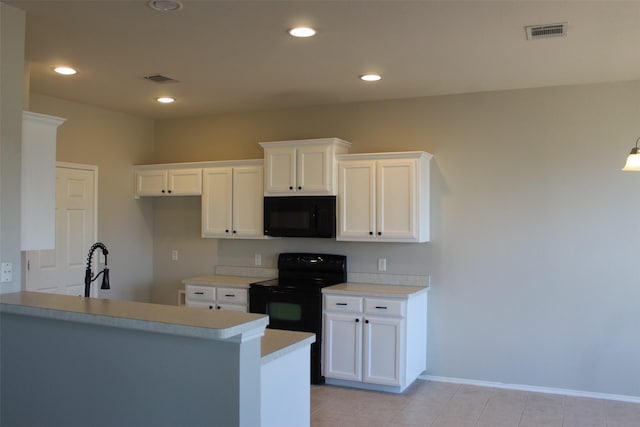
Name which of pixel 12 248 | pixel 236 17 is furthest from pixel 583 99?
pixel 12 248

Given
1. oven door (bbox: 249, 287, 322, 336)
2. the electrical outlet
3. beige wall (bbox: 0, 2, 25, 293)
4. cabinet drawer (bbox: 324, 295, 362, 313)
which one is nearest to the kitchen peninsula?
the electrical outlet

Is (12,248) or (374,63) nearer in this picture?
(12,248)

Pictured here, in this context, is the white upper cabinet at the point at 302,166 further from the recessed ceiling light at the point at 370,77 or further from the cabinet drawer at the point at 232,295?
the cabinet drawer at the point at 232,295

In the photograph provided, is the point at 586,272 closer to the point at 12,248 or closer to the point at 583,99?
the point at 583,99

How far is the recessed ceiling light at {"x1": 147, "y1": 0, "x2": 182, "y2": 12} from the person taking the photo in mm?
2963

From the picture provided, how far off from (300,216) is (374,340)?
1.32 metres

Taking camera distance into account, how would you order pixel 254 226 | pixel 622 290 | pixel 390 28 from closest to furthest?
pixel 390 28 < pixel 622 290 < pixel 254 226

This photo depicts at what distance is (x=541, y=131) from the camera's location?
485cm

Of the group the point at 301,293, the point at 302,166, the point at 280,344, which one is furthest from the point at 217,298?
the point at 280,344

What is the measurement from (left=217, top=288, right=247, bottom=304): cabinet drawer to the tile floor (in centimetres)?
106

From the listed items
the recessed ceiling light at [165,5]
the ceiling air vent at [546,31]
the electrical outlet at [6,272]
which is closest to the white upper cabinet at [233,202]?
the recessed ceiling light at [165,5]

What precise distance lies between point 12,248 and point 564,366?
4161 mm

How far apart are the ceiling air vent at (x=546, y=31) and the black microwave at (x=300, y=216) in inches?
91.3

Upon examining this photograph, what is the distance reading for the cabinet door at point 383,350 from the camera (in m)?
4.73
